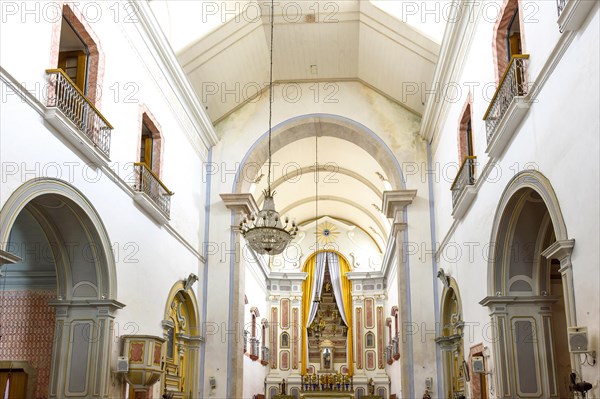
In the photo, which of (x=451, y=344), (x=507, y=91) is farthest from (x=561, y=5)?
(x=451, y=344)

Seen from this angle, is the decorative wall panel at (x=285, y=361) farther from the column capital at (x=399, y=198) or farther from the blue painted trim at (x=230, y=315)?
the column capital at (x=399, y=198)

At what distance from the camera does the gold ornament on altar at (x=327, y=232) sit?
92.3 feet

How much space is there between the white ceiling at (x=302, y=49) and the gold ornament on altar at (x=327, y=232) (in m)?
12.0

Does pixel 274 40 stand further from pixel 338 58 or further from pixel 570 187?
pixel 570 187

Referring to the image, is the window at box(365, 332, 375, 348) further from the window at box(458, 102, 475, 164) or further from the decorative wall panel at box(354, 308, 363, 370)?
the window at box(458, 102, 475, 164)

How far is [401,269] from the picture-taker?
15.4 metres

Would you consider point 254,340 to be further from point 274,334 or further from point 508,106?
point 508,106

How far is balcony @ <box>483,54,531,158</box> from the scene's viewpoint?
7750mm

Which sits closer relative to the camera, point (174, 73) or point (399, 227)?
point (174, 73)

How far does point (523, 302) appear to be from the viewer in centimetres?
910

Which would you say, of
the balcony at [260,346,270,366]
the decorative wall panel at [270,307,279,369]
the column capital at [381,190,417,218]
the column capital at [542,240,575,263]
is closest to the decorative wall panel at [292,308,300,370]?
the decorative wall panel at [270,307,279,369]

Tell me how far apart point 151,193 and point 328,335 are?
16.7 metres

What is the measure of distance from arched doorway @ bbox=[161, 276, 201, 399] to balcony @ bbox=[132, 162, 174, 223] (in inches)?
67.0

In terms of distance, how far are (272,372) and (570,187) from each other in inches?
838
